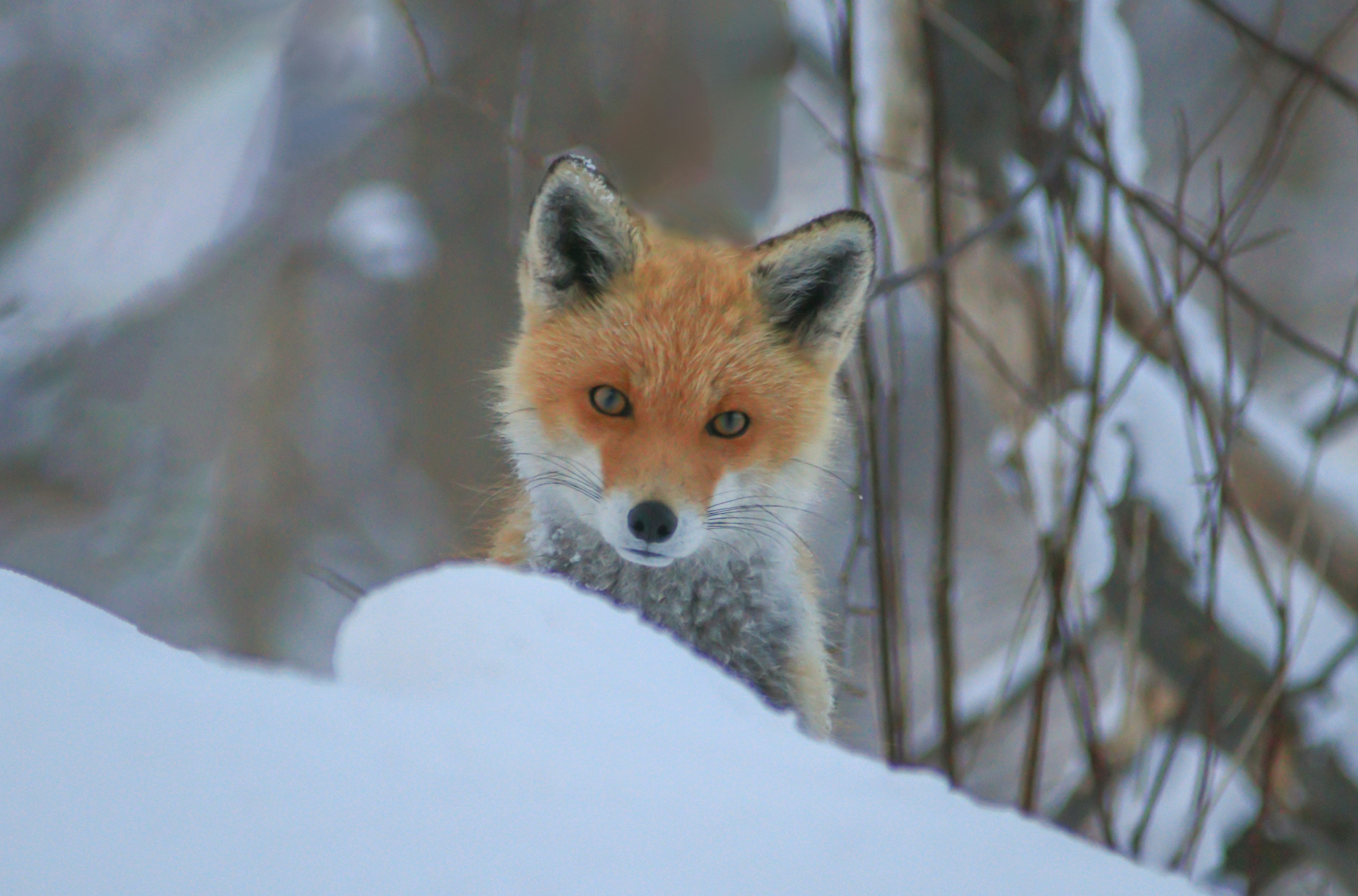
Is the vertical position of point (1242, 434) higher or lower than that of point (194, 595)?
lower

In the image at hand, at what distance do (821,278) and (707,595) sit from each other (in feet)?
2.37

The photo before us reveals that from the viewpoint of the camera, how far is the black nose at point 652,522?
6.42 feet

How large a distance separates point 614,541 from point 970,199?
3119 mm

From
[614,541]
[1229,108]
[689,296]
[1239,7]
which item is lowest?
[614,541]

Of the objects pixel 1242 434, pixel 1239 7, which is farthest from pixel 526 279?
pixel 1239 7

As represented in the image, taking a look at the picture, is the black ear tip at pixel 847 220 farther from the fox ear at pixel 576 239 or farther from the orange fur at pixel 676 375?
the fox ear at pixel 576 239

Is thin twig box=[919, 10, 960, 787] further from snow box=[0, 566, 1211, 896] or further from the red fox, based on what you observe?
snow box=[0, 566, 1211, 896]

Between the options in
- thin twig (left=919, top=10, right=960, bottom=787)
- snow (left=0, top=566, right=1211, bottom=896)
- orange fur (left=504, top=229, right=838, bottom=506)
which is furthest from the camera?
thin twig (left=919, top=10, right=960, bottom=787)

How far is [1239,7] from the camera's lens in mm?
9438

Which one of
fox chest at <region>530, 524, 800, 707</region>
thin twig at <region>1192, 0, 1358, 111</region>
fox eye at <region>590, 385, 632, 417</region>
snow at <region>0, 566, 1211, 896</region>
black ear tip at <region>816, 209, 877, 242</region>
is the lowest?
snow at <region>0, 566, 1211, 896</region>

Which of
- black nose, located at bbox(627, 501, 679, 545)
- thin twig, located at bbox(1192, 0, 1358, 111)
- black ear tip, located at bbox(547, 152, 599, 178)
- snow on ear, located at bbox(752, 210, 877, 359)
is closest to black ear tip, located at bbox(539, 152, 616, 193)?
black ear tip, located at bbox(547, 152, 599, 178)

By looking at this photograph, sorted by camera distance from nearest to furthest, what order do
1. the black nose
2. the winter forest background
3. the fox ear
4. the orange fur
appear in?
the black nose, the orange fur, the fox ear, the winter forest background

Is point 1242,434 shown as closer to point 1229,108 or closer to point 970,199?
point 1229,108

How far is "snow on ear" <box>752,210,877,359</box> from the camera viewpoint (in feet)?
7.10
